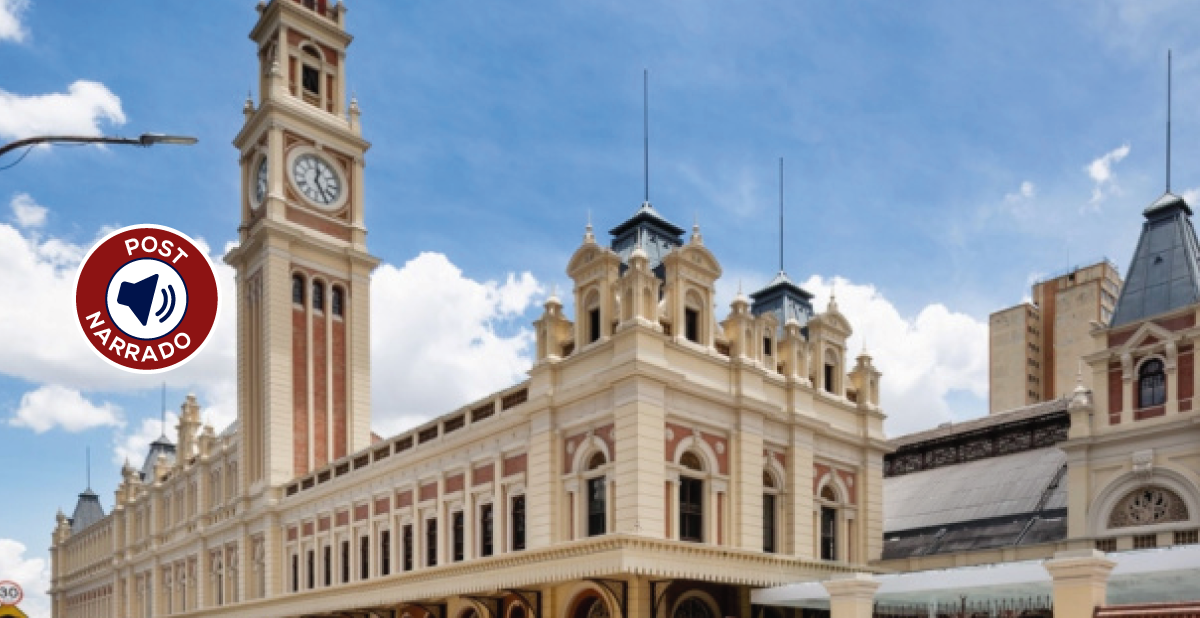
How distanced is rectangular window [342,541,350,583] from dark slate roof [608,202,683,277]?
653 inches

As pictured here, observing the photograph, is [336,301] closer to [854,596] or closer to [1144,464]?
[1144,464]

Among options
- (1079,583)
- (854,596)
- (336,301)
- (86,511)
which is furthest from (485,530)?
(86,511)

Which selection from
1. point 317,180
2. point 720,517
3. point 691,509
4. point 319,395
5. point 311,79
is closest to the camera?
point 691,509

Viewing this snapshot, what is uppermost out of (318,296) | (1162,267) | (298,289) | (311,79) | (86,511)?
(311,79)

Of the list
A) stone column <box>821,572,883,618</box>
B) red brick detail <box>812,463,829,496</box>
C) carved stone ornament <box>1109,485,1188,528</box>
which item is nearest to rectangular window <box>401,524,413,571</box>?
red brick detail <box>812,463,829,496</box>

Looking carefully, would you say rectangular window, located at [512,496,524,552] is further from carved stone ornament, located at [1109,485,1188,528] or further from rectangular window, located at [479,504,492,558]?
carved stone ornament, located at [1109,485,1188,528]

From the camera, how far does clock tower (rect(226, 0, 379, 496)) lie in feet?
167

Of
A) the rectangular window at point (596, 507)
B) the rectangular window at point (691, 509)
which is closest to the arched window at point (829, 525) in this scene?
the rectangular window at point (691, 509)

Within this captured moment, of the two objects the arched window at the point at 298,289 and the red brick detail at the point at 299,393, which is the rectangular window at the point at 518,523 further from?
the arched window at the point at 298,289

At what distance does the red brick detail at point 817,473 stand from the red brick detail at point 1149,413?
10420 mm

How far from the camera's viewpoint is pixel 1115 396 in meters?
36.0

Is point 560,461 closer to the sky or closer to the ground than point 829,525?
closer to the sky

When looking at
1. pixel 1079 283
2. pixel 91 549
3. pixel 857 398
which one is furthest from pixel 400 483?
pixel 1079 283

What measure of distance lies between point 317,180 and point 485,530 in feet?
92.8
